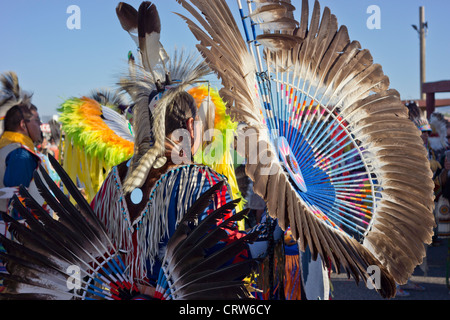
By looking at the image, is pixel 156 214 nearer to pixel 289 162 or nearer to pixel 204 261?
pixel 204 261

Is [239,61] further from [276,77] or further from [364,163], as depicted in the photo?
[364,163]

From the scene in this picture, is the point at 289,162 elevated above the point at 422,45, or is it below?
below

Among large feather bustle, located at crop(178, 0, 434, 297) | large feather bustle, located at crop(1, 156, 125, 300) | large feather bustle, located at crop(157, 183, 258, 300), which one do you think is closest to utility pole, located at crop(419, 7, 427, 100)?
large feather bustle, located at crop(178, 0, 434, 297)

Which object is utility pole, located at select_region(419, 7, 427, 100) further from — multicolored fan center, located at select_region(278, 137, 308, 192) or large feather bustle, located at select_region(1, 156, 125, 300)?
large feather bustle, located at select_region(1, 156, 125, 300)

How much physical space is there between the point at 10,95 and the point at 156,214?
2705 millimetres

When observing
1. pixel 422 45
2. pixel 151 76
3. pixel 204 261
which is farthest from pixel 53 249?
pixel 422 45

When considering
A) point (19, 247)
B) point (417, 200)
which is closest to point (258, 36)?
point (417, 200)

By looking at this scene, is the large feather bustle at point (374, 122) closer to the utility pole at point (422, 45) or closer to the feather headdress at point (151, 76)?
the feather headdress at point (151, 76)

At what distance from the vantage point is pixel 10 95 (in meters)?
3.63

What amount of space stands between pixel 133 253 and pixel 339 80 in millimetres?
1048

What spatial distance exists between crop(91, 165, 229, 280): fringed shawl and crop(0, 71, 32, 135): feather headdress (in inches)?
96.7

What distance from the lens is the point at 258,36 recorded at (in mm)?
1309

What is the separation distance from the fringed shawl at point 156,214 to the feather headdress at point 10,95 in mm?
2457
